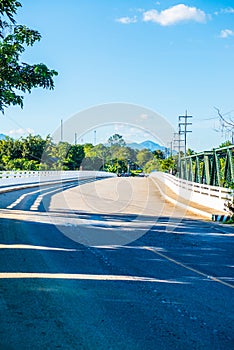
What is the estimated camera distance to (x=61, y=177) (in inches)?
2413

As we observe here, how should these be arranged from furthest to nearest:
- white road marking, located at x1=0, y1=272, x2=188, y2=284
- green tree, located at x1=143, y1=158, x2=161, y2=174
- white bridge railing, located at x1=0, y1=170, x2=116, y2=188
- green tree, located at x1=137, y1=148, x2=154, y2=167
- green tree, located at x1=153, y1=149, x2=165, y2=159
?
green tree, located at x1=137, y1=148, x2=154, y2=167
green tree, located at x1=153, y1=149, x2=165, y2=159
green tree, located at x1=143, y1=158, x2=161, y2=174
white bridge railing, located at x1=0, y1=170, x2=116, y2=188
white road marking, located at x1=0, y1=272, x2=188, y2=284

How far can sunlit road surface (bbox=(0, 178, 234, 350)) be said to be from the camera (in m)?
5.14

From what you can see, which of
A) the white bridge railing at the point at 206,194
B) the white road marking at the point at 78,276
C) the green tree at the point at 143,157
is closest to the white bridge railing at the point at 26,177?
the white bridge railing at the point at 206,194

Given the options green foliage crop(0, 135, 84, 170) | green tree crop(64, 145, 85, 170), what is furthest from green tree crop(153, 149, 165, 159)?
green foliage crop(0, 135, 84, 170)

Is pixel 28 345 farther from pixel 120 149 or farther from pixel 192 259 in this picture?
pixel 120 149

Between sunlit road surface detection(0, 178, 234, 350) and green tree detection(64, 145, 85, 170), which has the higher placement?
green tree detection(64, 145, 85, 170)

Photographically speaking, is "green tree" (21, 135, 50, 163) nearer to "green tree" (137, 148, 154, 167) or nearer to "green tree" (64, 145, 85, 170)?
"green tree" (64, 145, 85, 170)

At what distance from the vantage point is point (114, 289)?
718 cm

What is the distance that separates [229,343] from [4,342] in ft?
7.69

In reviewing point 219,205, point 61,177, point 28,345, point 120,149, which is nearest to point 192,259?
point 28,345

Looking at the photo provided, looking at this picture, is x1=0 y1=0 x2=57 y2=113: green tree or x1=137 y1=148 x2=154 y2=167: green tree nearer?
x1=0 y1=0 x2=57 y2=113: green tree

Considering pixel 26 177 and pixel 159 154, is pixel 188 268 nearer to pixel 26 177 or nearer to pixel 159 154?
pixel 26 177

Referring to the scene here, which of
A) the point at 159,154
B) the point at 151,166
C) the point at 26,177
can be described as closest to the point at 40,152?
the point at 26,177

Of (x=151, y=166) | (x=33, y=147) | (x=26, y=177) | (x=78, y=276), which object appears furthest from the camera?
(x=151, y=166)
